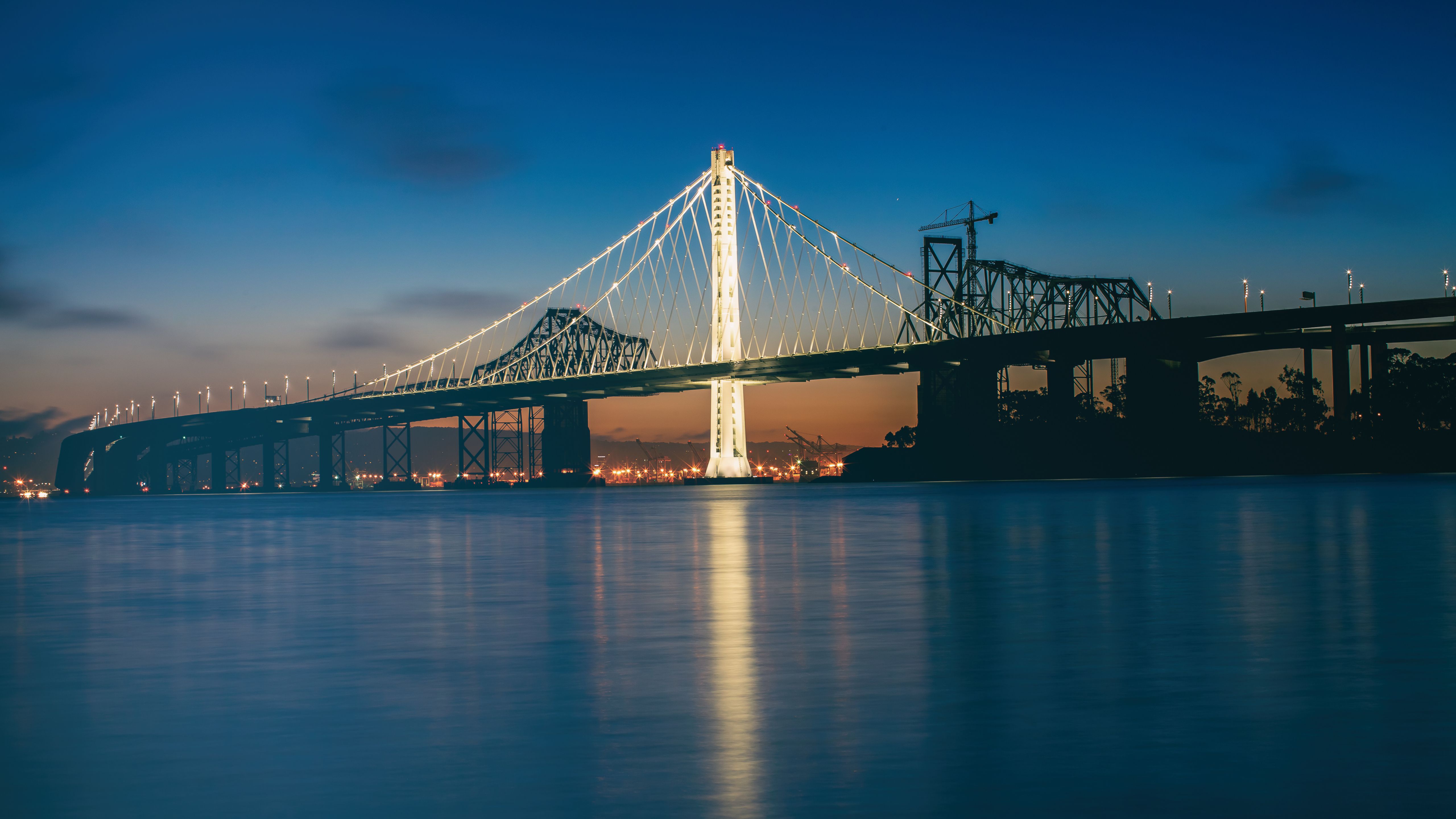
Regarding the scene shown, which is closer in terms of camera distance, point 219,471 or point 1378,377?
point 1378,377

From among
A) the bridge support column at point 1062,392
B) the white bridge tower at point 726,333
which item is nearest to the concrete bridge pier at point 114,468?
the white bridge tower at point 726,333

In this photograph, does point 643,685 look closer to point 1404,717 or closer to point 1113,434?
point 1404,717

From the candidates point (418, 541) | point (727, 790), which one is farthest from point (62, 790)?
point (418, 541)

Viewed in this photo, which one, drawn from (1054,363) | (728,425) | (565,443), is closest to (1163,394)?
(1054,363)

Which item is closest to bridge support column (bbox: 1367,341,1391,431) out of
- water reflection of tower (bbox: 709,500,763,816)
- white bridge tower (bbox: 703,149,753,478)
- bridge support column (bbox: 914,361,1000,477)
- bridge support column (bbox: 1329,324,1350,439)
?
bridge support column (bbox: 1329,324,1350,439)

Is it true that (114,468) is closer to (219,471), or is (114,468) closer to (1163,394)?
(219,471)

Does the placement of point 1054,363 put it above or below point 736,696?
above
